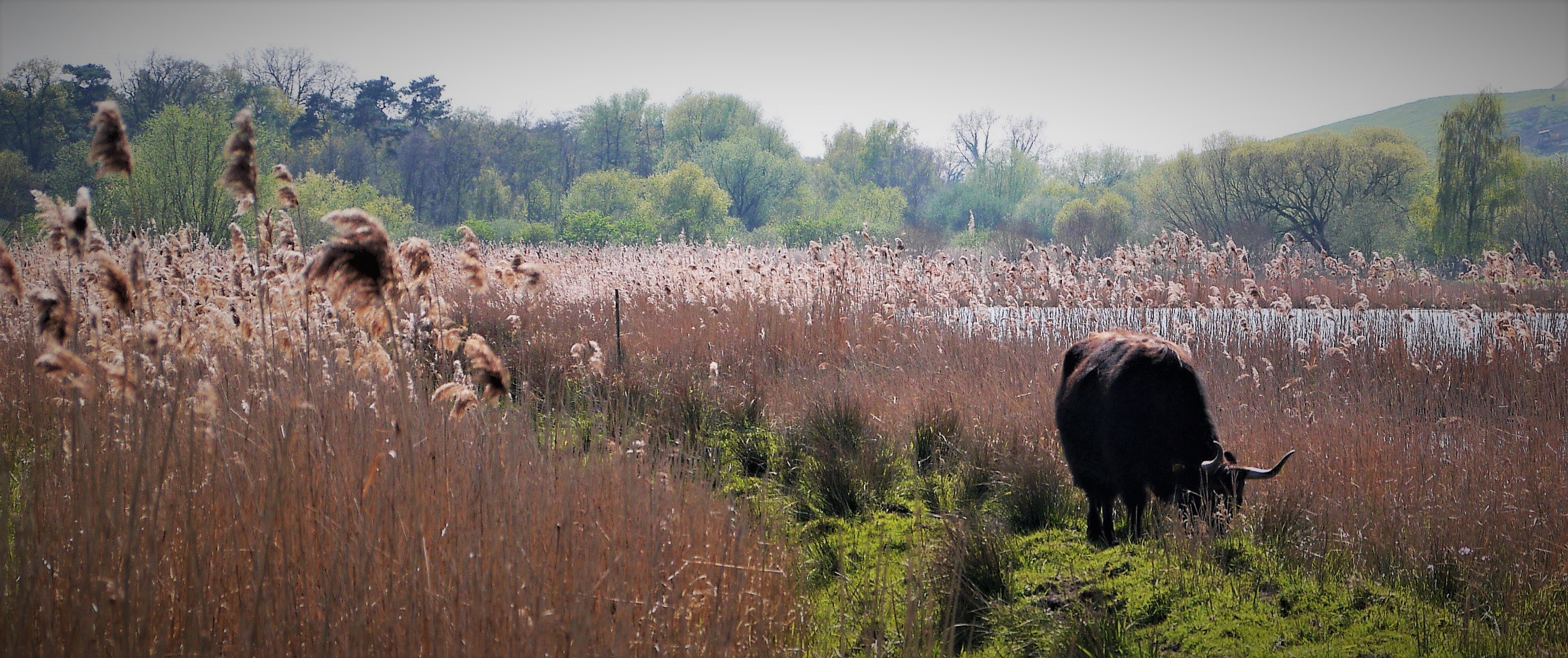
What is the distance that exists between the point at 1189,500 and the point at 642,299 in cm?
870

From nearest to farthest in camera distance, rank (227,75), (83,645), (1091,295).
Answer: (83,645), (1091,295), (227,75)

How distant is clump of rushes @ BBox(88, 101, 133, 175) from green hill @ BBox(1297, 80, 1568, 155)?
9996 centimetres

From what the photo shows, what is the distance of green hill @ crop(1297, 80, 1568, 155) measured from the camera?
101938 mm

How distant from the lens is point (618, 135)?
7194 centimetres

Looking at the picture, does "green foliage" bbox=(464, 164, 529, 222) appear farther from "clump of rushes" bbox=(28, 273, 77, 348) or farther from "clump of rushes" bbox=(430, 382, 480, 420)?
"clump of rushes" bbox=(28, 273, 77, 348)

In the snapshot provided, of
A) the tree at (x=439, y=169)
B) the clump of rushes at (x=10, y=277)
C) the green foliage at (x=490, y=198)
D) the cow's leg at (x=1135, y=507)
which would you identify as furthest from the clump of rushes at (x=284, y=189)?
the tree at (x=439, y=169)

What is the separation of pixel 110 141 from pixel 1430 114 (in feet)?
520

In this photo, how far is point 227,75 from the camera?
48.3 m

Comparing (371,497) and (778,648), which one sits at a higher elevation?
(371,497)

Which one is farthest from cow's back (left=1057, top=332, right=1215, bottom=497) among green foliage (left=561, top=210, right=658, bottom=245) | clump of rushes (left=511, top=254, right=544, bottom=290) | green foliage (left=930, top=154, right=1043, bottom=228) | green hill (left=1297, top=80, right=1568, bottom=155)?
green hill (left=1297, top=80, right=1568, bottom=155)

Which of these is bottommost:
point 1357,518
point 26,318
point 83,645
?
point 1357,518

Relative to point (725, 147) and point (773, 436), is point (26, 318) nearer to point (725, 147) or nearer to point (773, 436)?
point (773, 436)

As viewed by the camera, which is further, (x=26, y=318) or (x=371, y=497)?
(x=26, y=318)

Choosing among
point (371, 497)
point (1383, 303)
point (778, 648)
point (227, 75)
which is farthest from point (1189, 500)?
point (227, 75)
